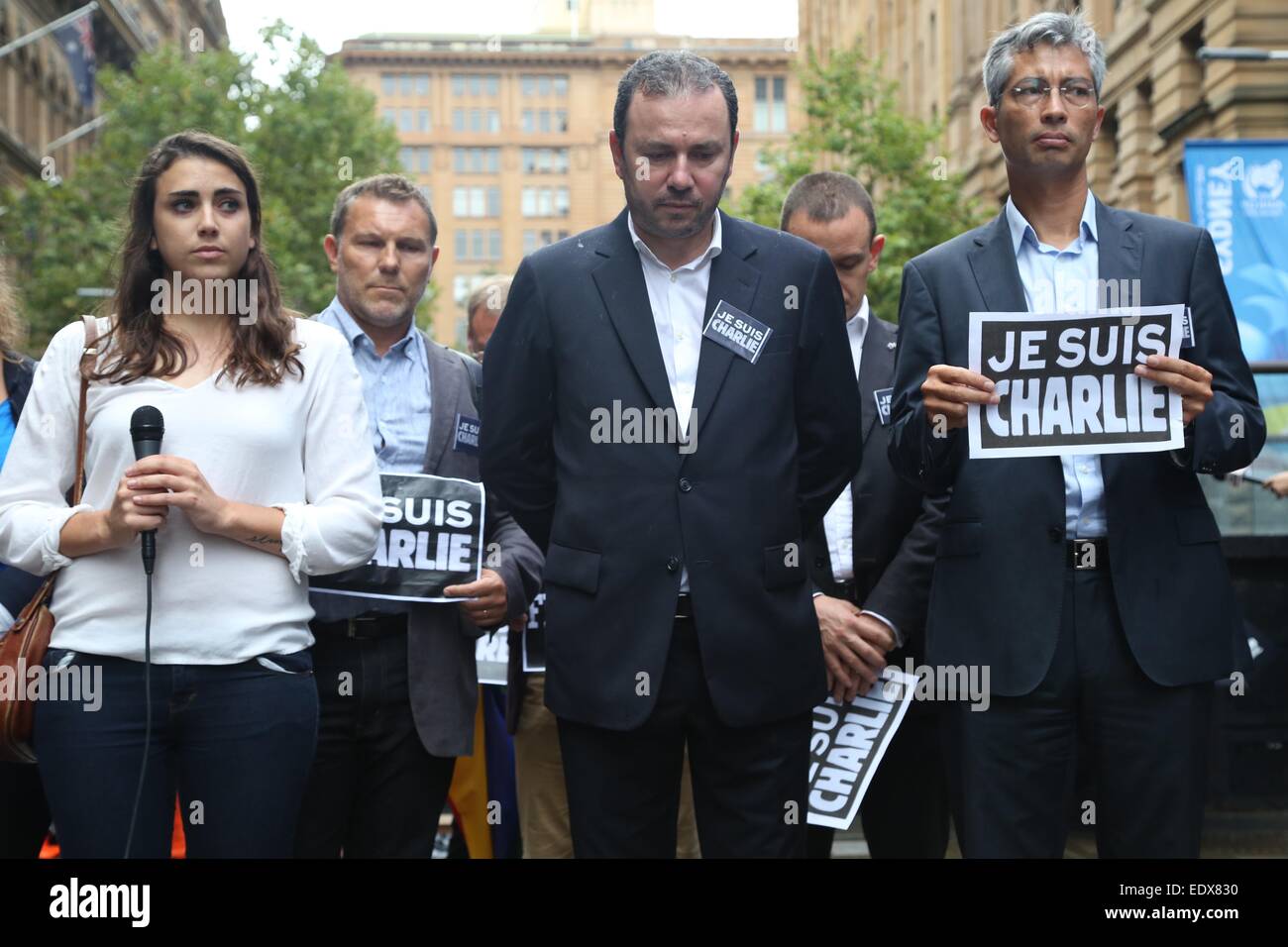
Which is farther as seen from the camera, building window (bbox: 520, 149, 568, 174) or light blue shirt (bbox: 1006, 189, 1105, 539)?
building window (bbox: 520, 149, 568, 174)

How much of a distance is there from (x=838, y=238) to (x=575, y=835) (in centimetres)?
228

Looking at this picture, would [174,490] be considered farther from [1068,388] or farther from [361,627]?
[1068,388]

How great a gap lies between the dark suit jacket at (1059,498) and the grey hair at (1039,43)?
0.36 meters

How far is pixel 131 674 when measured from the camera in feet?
11.6

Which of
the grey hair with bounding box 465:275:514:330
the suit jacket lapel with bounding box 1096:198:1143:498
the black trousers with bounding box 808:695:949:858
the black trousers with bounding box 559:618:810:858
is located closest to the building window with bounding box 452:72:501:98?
the grey hair with bounding box 465:275:514:330

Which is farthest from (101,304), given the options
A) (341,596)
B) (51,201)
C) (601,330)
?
(51,201)

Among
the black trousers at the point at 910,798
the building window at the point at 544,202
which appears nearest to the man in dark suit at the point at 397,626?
the black trousers at the point at 910,798

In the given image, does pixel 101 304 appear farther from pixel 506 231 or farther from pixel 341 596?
pixel 506 231

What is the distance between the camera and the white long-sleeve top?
361 centimetres

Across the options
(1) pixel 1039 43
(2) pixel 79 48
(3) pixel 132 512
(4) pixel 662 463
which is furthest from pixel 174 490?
(2) pixel 79 48

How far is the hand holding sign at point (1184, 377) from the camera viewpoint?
3697 mm

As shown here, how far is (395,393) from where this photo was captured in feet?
16.3

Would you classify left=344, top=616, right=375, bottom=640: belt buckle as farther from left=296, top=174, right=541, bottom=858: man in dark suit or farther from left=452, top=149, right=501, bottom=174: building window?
left=452, top=149, right=501, bottom=174: building window

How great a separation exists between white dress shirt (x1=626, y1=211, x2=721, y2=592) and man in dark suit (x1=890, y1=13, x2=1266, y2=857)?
53 cm
